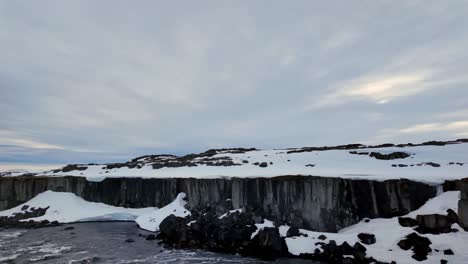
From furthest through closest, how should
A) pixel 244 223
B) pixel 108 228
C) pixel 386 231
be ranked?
pixel 108 228, pixel 244 223, pixel 386 231

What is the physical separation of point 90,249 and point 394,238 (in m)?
24.4

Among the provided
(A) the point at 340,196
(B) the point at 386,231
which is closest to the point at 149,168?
(A) the point at 340,196

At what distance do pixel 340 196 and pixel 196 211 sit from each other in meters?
15.8

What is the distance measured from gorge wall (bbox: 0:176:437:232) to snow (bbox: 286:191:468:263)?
97 cm

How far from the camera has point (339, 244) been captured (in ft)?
83.8

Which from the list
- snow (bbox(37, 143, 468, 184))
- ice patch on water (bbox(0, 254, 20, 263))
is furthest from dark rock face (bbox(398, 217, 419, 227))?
ice patch on water (bbox(0, 254, 20, 263))

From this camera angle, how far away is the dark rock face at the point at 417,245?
867 inches

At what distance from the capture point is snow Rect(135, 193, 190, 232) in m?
38.9

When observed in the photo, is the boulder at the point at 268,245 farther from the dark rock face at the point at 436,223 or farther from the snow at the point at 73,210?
the snow at the point at 73,210

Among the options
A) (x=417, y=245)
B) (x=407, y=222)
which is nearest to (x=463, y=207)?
(x=407, y=222)

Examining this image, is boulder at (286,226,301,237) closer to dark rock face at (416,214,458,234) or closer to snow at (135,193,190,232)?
dark rock face at (416,214,458,234)

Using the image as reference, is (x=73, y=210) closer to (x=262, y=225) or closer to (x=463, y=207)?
(x=262, y=225)

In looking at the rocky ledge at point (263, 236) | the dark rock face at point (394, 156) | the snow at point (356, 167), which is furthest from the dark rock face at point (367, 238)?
the dark rock face at point (394, 156)

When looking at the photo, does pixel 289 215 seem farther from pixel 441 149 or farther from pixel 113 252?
pixel 441 149
